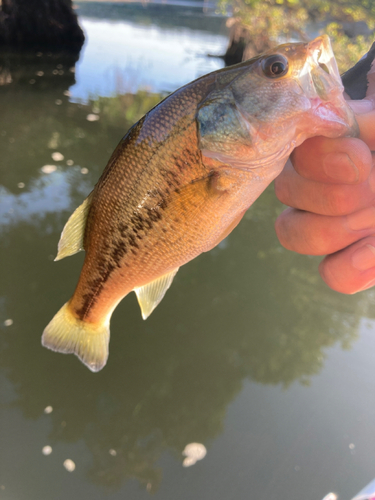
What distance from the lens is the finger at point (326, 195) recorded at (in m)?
1.17

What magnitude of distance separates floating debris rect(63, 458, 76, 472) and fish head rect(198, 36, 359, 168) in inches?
67.1

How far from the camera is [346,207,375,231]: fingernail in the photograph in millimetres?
1234

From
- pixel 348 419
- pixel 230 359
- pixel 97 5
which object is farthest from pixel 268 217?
pixel 97 5

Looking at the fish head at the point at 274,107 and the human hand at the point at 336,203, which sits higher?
the fish head at the point at 274,107

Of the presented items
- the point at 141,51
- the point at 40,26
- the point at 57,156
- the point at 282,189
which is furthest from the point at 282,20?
the point at 282,189

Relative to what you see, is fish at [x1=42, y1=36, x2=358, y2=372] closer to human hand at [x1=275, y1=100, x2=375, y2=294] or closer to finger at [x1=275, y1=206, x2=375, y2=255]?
human hand at [x1=275, y1=100, x2=375, y2=294]

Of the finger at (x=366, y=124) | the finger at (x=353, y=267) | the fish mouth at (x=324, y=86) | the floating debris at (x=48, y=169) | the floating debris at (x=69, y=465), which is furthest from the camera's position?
the floating debris at (x=48, y=169)

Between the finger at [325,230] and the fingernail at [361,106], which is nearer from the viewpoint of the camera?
the fingernail at [361,106]

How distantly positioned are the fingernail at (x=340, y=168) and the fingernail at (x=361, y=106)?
0.47 ft

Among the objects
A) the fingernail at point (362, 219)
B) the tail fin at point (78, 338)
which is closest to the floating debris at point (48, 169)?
Result: the tail fin at point (78, 338)

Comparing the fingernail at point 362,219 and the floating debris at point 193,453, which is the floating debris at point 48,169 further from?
the fingernail at point 362,219

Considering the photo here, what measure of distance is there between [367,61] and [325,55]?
43 cm

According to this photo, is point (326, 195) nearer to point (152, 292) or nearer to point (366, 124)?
point (366, 124)

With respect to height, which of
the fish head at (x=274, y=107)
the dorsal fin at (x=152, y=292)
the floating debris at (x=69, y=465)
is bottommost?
the floating debris at (x=69, y=465)
